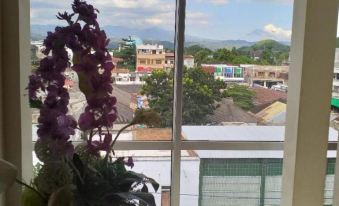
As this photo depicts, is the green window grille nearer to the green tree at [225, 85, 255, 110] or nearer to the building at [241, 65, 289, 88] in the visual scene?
the green tree at [225, 85, 255, 110]

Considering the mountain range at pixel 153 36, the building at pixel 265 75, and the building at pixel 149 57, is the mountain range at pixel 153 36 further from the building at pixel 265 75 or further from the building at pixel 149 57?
the building at pixel 265 75

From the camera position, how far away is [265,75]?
8.27 feet

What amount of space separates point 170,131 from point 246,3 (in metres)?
0.93

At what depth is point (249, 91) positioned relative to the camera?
2.53m

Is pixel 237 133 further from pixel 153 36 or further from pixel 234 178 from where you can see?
pixel 153 36

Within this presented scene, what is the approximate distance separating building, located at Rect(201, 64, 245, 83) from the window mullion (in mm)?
185

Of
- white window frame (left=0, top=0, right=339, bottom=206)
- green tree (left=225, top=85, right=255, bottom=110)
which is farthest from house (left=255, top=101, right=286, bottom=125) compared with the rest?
white window frame (left=0, top=0, right=339, bottom=206)

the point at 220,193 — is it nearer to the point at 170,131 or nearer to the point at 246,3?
the point at 170,131

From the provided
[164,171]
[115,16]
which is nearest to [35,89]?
[115,16]

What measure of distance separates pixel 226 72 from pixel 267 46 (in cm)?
31

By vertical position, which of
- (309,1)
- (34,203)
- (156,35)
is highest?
(309,1)

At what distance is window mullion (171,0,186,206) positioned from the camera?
2.40 metres

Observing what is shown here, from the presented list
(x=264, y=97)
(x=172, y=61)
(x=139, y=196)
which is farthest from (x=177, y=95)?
(x=139, y=196)

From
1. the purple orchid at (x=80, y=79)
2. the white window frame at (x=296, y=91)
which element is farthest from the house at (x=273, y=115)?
the purple orchid at (x=80, y=79)
